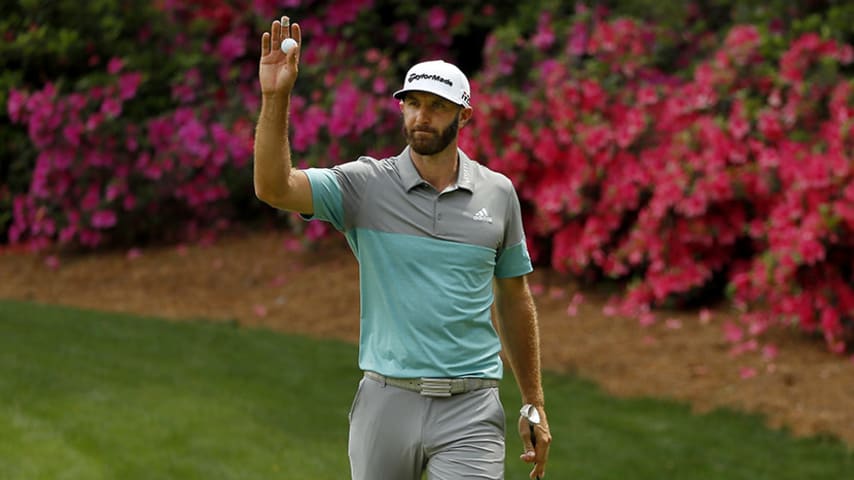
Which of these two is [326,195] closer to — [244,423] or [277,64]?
[277,64]

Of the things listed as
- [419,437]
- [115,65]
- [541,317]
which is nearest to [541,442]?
[419,437]

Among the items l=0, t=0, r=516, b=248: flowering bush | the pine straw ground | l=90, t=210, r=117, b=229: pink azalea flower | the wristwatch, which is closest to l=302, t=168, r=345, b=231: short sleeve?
the wristwatch

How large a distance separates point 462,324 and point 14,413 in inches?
151

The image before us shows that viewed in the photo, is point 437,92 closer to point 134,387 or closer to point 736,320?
point 134,387

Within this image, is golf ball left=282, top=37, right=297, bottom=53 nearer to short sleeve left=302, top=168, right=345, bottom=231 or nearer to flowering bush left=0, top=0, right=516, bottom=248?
short sleeve left=302, top=168, right=345, bottom=231

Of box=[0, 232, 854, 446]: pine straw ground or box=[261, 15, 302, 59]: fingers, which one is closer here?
box=[261, 15, 302, 59]: fingers

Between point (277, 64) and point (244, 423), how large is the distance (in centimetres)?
385

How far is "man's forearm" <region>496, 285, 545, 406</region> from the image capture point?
4.30 metres

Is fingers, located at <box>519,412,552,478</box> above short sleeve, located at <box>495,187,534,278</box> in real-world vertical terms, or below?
below

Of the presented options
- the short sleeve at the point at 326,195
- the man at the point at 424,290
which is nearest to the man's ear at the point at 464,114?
the man at the point at 424,290

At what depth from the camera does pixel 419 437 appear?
392cm

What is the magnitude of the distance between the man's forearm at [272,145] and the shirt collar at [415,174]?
47 centimetres

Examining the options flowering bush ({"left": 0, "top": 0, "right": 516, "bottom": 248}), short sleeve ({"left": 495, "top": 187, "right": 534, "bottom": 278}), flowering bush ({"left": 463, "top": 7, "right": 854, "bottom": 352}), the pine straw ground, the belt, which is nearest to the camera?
the belt

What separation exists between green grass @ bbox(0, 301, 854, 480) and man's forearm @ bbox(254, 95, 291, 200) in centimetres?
298
